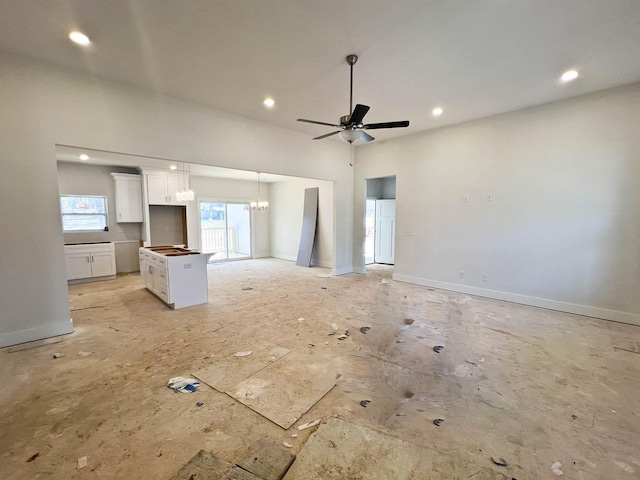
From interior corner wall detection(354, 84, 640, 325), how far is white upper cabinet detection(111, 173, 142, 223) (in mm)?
6348

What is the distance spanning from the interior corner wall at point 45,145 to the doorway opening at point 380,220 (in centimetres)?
560

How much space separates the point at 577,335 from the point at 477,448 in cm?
276

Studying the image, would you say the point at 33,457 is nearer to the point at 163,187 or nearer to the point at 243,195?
the point at 163,187

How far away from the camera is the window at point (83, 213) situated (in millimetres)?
6320

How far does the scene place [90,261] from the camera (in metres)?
6.12

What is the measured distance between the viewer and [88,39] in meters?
2.73

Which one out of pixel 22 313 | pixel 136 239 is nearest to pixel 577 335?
pixel 22 313

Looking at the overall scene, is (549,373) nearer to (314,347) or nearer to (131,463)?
(314,347)

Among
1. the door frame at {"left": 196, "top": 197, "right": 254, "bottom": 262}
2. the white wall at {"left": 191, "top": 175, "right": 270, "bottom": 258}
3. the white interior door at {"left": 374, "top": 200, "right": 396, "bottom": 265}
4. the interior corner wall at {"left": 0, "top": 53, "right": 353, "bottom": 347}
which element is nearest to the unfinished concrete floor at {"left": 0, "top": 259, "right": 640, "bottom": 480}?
the interior corner wall at {"left": 0, "top": 53, "right": 353, "bottom": 347}

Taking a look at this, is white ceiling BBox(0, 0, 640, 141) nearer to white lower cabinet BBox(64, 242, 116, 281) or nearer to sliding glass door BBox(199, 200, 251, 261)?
white lower cabinet BBox(64, 242, 116, 281)

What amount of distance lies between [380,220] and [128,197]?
681 centimetres

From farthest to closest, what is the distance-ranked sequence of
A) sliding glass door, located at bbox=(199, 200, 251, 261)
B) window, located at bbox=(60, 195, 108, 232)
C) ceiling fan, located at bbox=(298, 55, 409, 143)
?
1. sliding glass door, located at bbox=(199, 200, 251, 261)
2. window, located at bbox=(60, 195, 108, 232)
3. ceiling fan, located at bbox=(298, 55, 409, 143)

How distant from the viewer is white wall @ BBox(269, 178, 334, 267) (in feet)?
26.3

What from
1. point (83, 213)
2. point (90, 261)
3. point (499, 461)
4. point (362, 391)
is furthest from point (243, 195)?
point (499, 461)
